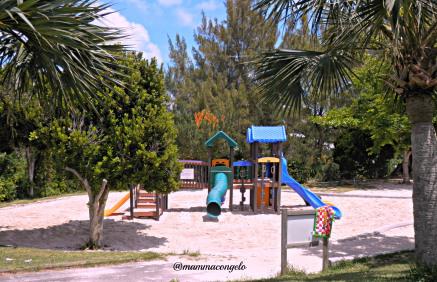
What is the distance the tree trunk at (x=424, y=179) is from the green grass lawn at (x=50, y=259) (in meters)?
4.67

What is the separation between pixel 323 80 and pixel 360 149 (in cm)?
2301

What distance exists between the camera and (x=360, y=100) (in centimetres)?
2433

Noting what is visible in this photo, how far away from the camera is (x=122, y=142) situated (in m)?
10.1

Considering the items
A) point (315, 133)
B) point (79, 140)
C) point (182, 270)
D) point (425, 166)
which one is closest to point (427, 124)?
point (425, 166)

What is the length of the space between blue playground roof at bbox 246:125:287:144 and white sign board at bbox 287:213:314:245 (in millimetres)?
8766

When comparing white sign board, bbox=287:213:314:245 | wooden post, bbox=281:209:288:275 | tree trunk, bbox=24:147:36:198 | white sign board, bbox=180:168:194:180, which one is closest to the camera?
wooden post, bbox=281:209:288:275

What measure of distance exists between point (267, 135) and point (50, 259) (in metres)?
10.0

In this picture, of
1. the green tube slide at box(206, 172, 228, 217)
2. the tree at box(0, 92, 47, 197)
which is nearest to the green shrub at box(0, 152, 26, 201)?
the tree at box(0, 92, 47, 197)

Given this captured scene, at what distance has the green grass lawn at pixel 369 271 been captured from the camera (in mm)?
6114

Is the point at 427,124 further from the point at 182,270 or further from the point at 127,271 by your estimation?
the point at 127,271

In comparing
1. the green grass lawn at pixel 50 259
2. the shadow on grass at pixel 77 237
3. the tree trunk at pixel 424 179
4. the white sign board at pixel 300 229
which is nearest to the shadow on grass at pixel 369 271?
the tree trunk at pixel 424 179

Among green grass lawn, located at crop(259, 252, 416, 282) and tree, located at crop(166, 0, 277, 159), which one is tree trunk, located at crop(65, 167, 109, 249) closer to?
green grass lawn, located at crop(259, 252, 416, 282)

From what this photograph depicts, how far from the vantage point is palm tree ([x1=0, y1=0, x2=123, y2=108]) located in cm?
456

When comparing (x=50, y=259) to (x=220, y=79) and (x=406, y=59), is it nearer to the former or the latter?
(x=406, y=59)
